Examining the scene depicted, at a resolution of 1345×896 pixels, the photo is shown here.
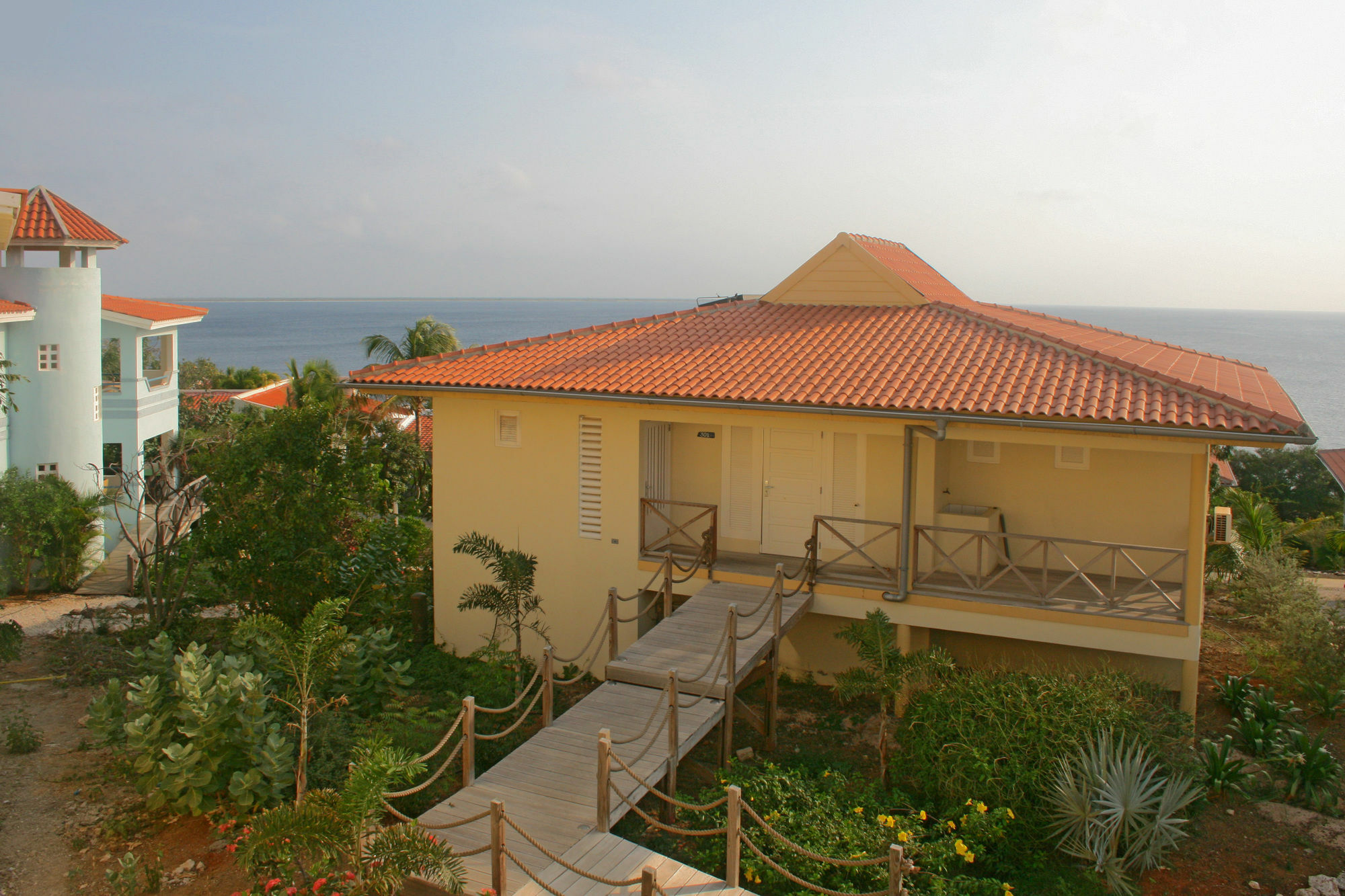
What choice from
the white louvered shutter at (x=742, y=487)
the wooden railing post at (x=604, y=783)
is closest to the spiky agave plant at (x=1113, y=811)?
the wooden railing post at (x=604, y=783)

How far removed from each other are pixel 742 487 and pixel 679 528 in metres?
1.31

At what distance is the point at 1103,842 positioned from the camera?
912 centimetres

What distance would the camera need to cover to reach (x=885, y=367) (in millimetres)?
13195

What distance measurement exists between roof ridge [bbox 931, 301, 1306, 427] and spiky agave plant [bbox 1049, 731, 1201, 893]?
149 inches

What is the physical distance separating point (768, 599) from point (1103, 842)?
500cm

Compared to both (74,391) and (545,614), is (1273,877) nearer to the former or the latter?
(545,614)

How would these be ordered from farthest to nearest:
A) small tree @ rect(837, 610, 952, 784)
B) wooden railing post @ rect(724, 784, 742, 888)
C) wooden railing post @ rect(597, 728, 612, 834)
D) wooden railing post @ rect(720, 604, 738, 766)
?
1. small tree @ rect(837, 610, 952, 784)
2. wooden railing post @ rect(720, 604, 738, 766)
3. wooden railing post @ rect(597, 728, 612, 834)
4. wooden railing post @ rect(724, 784, 742, 888)

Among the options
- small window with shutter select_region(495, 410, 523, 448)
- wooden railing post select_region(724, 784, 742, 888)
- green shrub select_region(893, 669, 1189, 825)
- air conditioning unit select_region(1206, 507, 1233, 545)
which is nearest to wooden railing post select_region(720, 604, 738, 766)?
green shrub select_region(893, 669, 1189, 825)

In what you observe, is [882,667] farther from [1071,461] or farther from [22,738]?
[22,738]

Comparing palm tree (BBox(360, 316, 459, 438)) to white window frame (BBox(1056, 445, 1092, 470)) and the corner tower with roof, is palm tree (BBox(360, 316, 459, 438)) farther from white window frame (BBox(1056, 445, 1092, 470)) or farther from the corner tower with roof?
white window frame (BBox(1056, 445, 1092, 470))

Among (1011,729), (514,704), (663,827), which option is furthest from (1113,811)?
(514,704)

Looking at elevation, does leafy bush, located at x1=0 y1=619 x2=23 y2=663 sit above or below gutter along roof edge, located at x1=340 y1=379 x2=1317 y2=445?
below

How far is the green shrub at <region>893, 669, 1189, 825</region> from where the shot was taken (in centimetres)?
960

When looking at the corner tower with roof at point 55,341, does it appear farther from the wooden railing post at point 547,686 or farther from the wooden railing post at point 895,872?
the wooden railing post at point 895,872
